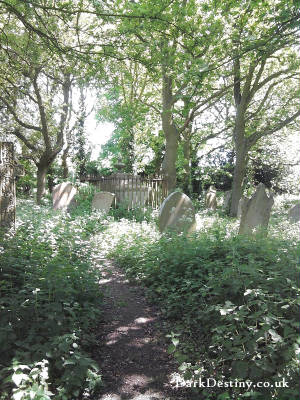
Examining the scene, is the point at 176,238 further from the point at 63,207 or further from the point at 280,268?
the point at 63,207

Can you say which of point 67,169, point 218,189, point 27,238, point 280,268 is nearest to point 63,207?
point 27,238

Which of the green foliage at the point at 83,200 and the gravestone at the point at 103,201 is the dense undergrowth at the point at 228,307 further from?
the gravestone at the point at 103,201

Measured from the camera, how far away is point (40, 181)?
16703 millimetres

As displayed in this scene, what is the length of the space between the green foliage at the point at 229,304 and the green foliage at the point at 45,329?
1.00 meters

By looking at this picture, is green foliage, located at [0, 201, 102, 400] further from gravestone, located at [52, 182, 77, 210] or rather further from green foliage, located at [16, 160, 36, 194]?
green foliage, located at [16, 160, 36, 194]

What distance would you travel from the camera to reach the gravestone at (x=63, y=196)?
13484 mm

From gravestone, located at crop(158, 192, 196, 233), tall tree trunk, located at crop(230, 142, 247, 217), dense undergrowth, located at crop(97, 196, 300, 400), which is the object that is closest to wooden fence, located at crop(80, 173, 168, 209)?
tall tree trunk, located at crop(230, 142, 247, 217)

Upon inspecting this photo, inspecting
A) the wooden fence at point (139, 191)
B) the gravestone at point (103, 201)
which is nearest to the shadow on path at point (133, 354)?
the gravestone at point (103, 201)

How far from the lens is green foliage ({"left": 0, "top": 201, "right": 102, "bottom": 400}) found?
264 cm

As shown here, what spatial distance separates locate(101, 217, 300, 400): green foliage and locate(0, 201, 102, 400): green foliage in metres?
1.00

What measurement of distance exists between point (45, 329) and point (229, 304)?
192 cm

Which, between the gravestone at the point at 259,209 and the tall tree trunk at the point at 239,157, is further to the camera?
the tall tree trunk at the point at 239,157

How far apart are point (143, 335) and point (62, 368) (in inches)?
52.7

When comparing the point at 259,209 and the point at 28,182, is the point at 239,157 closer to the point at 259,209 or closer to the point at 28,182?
the point at 259,209
